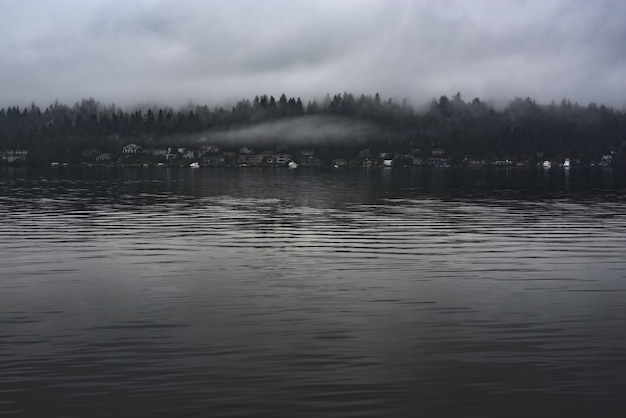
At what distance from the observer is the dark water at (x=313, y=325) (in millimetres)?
18922

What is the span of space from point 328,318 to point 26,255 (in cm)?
2652

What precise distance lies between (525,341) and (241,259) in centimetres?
2309

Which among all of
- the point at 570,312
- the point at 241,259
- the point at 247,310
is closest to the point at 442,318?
the point at 570,312

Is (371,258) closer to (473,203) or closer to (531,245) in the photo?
(531,245)

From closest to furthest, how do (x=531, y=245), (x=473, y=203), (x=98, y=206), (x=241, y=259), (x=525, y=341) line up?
(x=525, y=341) < (x=241, y=259) < (x=531, y=245) < (x=98, y=206) < (x=473, y=203)

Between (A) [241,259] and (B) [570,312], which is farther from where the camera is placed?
(A) [241,259]

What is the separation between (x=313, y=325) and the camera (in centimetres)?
2650

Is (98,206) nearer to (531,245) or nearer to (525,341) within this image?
(531,245)

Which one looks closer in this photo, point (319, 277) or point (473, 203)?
point (319, 277)

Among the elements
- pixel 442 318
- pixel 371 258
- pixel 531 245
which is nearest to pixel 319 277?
pixel 371 258

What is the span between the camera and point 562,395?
1906cm

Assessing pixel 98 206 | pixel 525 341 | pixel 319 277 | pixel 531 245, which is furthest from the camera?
pixel 98 206

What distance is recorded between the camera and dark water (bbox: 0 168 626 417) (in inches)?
745

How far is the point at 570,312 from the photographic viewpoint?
2856 centimetres
